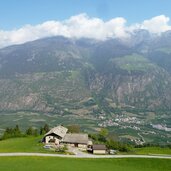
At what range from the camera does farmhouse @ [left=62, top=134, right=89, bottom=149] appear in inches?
5197

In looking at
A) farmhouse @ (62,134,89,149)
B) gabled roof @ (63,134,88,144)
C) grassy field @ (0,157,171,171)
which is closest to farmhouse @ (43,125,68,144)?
farmhouse @ (62,134,89,149)

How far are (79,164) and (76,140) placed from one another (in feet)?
140

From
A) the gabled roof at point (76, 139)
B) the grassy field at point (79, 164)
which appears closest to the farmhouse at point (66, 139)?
the gabled roof at point (76, 139)

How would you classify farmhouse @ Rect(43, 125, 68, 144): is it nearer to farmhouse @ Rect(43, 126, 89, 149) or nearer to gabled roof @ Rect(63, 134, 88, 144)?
farmhouse @ Rect(43, 126, 89, 149)

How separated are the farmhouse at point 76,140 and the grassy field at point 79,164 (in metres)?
32.7

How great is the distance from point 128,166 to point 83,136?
158ft

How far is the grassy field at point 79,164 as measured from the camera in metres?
84.2

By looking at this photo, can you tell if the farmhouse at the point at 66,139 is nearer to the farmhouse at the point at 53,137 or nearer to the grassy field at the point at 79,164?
the farmhouse at the point at 53,137

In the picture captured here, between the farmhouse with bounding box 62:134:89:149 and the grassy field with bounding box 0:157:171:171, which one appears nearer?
the grassy field with bounding box 0:157:171:171

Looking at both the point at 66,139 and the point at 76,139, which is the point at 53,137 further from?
the point at 76,139

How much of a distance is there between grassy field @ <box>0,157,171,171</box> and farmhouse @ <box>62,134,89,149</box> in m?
32.7

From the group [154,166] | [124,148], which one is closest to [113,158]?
[154,166]

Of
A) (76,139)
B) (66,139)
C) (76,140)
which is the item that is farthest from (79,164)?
(66,139)

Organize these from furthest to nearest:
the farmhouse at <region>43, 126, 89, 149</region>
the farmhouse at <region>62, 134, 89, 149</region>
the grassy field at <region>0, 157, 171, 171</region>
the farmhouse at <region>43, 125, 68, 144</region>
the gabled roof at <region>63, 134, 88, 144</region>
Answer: the farmhouse at <region>43, 125, 68, 144</region> < the gabled roof at <region>63, 134, 88, 144</region> < the farmhouse at <region>43, 126, 89, 149</region> < the farmhouse at <region>62, 134, 89, 149</region> < the grassy field at <region>0, 157, 171, 171</region>
